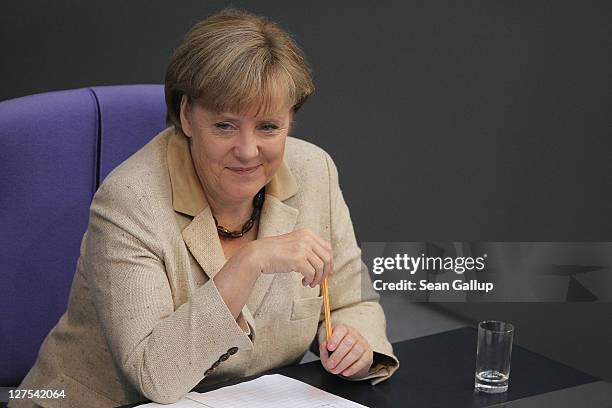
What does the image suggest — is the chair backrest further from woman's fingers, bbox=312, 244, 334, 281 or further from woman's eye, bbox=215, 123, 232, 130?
woman's fingers, bbox=312, 244, 334, 281

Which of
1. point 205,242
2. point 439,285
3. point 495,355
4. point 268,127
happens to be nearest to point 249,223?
point 205,242

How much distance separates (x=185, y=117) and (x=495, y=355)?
79cm

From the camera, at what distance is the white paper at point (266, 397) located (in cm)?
192

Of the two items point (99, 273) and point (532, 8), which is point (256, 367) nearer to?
point (99, 273)

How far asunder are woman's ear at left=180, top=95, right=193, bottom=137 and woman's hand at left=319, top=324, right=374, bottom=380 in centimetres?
51

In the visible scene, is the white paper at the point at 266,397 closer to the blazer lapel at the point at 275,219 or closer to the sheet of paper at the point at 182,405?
the sheet of paper at the point at 182,405

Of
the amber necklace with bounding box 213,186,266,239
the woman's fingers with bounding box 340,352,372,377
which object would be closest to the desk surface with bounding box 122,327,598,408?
the woman's fingers with bounding box 340,352,372,377

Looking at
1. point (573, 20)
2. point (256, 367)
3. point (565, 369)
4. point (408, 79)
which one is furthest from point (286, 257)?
point (573, 20)

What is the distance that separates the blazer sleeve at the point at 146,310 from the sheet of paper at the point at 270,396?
6cm

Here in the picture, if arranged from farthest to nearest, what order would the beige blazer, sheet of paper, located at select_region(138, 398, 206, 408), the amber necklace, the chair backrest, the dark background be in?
the dark background < the chair backrest < the amber necklace < the beige blazer < sheet of paper, located at select_region(138, 398, 206, 408)

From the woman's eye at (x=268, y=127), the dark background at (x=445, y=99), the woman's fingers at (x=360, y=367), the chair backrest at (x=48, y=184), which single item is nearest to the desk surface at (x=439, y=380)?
the woman's fingers at (x=360, y=367)

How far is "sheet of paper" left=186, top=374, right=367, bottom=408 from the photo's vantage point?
6.31 feet

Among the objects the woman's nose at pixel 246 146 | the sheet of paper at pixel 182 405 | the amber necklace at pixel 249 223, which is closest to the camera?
the sheet of paper at pixel 182 405

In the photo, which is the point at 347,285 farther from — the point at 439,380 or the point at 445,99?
the point at 445,99
